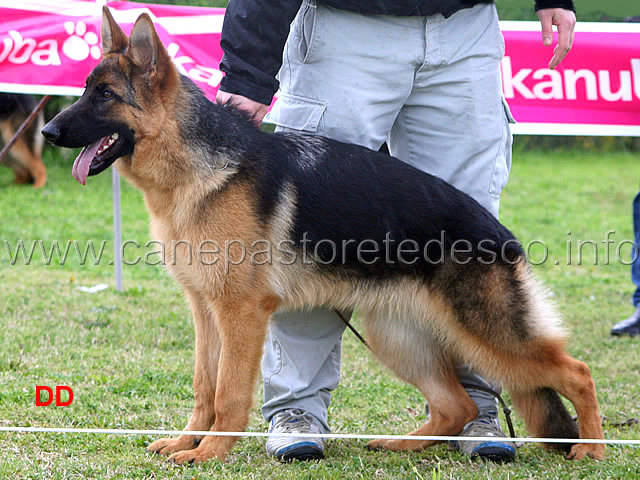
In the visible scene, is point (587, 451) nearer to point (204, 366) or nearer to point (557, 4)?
point (204, 366)

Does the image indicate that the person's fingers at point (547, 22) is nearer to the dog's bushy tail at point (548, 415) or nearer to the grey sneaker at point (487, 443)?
the dog's bushy tail at point (548, 415)

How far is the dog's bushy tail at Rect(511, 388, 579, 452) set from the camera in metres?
3.06

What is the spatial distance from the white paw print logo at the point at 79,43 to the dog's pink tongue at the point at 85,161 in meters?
2.84

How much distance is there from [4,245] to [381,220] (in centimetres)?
592

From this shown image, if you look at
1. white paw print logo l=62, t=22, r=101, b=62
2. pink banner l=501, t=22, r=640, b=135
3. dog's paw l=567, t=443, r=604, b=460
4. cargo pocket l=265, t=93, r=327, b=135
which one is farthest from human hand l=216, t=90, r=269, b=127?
pink banner l=501, t=22, r=640, b=135

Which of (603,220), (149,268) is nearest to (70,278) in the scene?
(149,268)

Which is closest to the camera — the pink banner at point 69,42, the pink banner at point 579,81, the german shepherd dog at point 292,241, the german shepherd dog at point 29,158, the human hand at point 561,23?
the german shepherd dog at point 292,241

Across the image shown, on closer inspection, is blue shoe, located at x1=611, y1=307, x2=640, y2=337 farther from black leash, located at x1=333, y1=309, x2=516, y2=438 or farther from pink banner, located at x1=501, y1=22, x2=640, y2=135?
black leash, located at x1=333, y1=309, x2=516, y2=438

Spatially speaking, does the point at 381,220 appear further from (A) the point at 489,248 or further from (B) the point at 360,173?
(A) the point at 489,248

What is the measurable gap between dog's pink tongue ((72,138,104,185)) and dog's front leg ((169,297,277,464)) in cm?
71

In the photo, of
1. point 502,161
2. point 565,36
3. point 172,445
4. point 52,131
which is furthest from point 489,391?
point 52,131

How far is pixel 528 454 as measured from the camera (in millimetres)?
3131

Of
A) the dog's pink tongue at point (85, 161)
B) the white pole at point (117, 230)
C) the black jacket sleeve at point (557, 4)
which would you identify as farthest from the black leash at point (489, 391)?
the white pole at point (117, 230)

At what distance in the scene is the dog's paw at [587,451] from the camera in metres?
3.00
